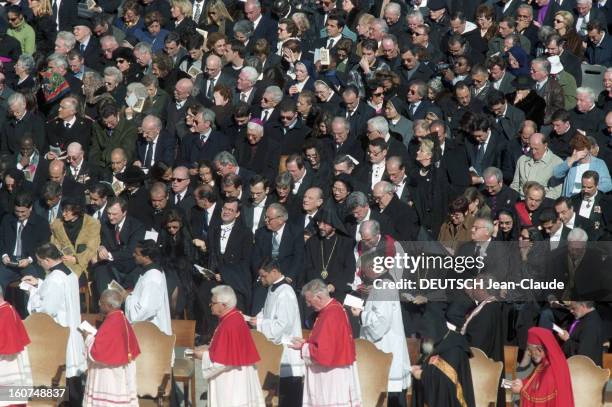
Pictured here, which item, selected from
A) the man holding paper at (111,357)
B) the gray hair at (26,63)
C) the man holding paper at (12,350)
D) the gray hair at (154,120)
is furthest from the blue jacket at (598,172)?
the gray hair at (26,63)

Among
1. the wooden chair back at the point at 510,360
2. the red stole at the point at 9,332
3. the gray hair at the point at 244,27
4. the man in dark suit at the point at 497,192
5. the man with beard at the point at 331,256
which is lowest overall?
the wooden chair back at the point at 510,360

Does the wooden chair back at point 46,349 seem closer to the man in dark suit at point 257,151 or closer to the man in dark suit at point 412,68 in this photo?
the man in dark suit at point 257,151

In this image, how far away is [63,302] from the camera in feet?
56.2

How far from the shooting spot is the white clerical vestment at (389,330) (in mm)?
16469

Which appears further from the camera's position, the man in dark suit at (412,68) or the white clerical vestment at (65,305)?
the man in dark suit at (412,68)

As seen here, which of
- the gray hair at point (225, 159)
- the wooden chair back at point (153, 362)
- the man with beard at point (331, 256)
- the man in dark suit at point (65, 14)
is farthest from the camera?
the man in dark suit at point (65, 14)

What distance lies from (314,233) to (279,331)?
190 cm

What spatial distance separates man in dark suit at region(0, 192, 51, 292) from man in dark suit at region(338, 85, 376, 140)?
3.94m

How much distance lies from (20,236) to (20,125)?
7.58 ft

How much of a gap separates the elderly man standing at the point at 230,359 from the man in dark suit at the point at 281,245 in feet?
6.66

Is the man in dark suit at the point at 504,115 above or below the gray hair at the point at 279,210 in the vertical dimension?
above

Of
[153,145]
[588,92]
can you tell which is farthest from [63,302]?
[588,92]

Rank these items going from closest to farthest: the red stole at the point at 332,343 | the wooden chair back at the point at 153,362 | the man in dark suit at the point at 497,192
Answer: the red stole at the point at 332,343, the wooden chair back at the point at 153,362, the man in dark suit at the point at 497,192

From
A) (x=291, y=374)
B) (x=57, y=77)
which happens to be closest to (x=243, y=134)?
(x=57, y=77)
